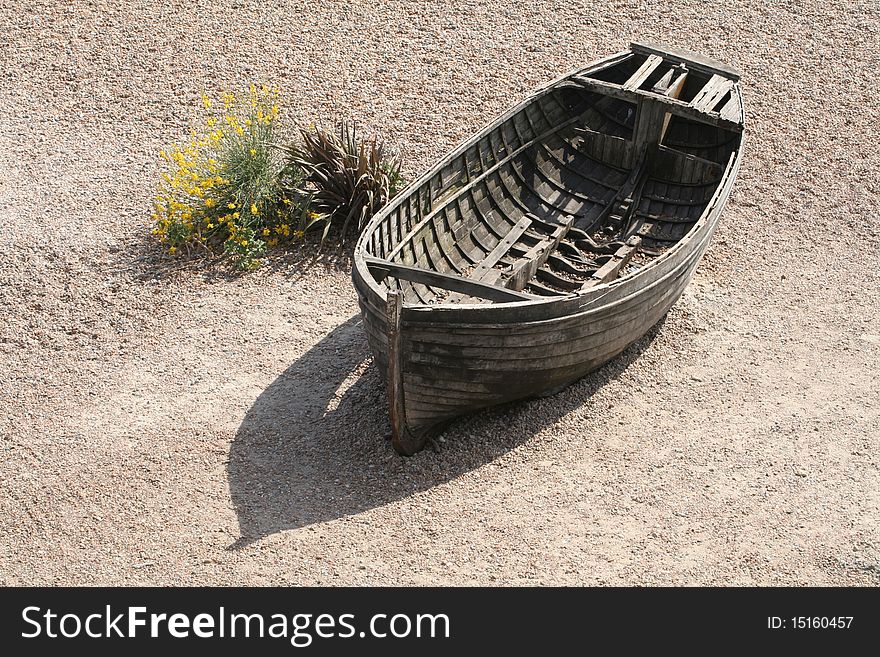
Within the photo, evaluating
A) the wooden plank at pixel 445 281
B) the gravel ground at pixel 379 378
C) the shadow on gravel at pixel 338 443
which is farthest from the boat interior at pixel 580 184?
the shadow on gravel at pixel 338 443

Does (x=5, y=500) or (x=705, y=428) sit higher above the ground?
(x=705, y=428)

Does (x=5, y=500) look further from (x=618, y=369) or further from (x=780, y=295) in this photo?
(x=780, y=295)

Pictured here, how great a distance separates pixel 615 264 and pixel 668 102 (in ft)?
6.82

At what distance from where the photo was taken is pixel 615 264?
10.5 meters

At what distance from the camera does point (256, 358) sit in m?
10.5

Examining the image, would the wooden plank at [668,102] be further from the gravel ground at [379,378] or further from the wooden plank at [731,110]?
the gravel ground at [379,378]

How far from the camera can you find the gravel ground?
8.53 meters

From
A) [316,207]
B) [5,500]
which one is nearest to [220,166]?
[316,207]

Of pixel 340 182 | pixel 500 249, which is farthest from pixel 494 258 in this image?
pixel 340 182

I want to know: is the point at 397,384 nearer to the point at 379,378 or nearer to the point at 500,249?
the point at 379,378

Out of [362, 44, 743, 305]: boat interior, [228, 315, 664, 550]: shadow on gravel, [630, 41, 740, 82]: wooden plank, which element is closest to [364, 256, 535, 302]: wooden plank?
[362, 44, 743, 305]: boat interior

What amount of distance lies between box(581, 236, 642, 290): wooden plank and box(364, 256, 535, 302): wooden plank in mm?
1439

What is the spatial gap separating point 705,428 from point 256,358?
4.11 m

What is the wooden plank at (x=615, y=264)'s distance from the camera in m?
10.2
